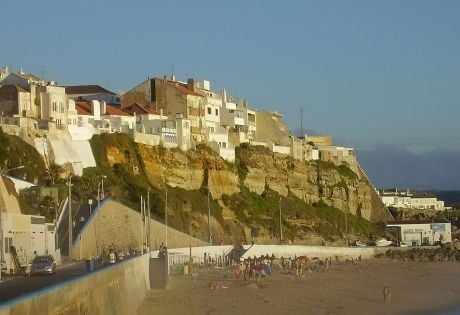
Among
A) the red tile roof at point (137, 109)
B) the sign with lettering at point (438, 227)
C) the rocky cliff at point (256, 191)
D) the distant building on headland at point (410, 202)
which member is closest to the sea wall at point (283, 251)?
the rocky cliff at point (256, 191)

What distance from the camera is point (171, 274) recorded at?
Result: 4816 cm

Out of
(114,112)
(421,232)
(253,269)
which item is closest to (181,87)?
(114,112)

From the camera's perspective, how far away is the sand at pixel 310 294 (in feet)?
117

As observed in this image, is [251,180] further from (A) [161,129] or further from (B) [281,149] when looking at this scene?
(A) [161,129]

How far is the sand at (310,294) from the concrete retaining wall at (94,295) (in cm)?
105

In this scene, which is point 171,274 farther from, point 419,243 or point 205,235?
point 419,243

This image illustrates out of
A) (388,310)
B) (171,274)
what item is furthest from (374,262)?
(388,310)

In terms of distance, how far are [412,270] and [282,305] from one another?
107 ft

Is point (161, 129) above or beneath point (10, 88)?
beneath

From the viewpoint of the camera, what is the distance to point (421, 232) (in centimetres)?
10669

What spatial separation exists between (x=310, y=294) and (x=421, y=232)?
215 ft

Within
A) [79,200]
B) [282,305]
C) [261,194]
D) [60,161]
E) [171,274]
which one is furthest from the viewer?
[261,194]

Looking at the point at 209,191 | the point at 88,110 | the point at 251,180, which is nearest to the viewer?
the point at 88,110

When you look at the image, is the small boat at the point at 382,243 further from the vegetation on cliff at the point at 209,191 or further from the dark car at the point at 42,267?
the dark car at the point at 42,267
